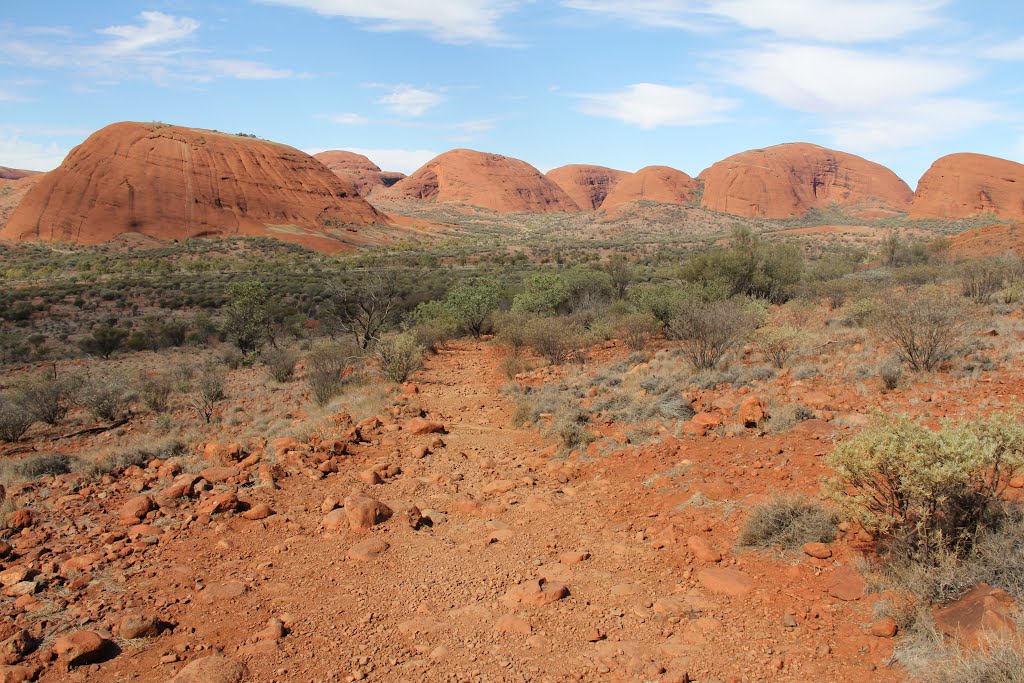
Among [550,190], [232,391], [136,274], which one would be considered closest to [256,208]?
[136,274]

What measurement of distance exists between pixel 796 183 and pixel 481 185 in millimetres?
59567

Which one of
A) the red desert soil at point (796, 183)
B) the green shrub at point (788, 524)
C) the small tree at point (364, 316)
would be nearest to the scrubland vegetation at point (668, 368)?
the green shrub at point (788, 524)

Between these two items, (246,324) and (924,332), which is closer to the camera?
(924,332)

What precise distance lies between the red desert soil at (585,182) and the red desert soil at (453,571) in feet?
483

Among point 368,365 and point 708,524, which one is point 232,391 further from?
point 708,524

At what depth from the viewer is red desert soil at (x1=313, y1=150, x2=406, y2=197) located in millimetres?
137750

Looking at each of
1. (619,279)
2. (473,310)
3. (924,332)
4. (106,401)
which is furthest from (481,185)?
(924,332)

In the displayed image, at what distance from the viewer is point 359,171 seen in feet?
480

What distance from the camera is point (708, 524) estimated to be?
15.2 ft

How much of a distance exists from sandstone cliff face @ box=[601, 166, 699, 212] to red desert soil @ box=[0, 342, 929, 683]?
95087 millimetres

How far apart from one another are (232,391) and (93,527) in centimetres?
695

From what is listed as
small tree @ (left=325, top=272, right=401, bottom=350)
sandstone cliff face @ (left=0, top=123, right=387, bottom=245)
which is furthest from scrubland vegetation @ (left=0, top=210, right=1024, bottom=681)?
sandstone cliff face @ (left=0, top=123, right=387, bottom=245)

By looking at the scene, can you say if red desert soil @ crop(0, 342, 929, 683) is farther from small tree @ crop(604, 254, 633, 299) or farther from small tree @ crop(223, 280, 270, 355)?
small tree @ crop(604, 254, 633, 299)

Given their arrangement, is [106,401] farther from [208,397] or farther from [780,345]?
[780,345]
